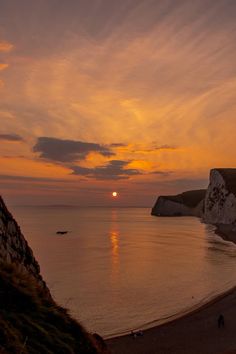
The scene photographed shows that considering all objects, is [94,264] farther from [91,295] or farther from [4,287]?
[4,287]

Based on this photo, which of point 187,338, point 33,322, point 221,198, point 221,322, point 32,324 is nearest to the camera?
point 32,324

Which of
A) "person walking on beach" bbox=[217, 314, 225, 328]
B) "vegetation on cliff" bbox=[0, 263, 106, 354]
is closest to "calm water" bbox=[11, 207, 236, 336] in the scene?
"person walking on beach" bbox=[217, 314, 225, 328]

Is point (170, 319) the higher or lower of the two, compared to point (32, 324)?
lower

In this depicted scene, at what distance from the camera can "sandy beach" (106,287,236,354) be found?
88.0ft

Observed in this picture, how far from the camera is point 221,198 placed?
6053 inches

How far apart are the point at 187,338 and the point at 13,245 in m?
18.8

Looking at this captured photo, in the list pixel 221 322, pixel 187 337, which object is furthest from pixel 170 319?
pixel 187 337

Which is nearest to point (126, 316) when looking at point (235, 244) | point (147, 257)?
point (147, 257)

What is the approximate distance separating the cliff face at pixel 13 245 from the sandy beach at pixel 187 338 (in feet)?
41.9

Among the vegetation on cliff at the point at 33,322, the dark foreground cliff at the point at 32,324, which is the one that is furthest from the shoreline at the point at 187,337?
the vegetation on cliff at the point at 33,322

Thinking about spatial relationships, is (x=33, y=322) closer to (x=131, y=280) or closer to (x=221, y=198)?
(x=131, y=280)

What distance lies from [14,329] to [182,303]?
3444 cm

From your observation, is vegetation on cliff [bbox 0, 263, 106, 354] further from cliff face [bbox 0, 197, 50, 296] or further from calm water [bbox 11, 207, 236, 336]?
calm water [bbox 11, 207, 236, 336]

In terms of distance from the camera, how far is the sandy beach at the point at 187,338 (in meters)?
26.8
